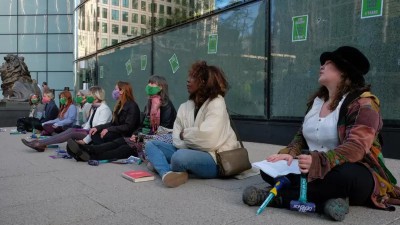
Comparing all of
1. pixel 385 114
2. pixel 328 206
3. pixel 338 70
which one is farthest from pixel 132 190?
pixel 385 114

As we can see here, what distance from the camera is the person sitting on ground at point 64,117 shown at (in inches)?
338

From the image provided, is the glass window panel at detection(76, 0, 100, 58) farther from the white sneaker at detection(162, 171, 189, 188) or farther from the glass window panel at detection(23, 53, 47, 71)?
the white sneaker at detection(162, 171, 189, 188)

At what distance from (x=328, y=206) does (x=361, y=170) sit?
36cm

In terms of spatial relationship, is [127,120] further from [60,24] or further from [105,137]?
[60,24]

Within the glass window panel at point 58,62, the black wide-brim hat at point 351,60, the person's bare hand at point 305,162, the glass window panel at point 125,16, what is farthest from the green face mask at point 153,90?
the glass window panel at point 58,62

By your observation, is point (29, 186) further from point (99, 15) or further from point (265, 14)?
point (99, 15)

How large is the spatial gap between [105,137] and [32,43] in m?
31.2

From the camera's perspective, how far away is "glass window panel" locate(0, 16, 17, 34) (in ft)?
109

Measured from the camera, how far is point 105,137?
5.84m

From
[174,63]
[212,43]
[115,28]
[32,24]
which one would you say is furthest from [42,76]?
[212,43]

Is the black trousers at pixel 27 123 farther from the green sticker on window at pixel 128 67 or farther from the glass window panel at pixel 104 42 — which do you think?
the glass window panel at pixel 104 42

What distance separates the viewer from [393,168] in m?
4.88

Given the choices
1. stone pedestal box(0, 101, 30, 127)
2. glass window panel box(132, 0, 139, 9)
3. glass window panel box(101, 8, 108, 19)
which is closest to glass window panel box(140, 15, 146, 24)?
glass window panel box(132, 0, 139, 9)

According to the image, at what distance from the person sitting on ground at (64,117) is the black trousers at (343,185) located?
22.5 ft
